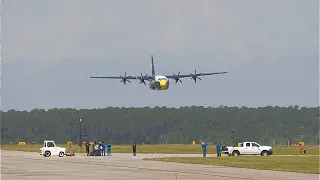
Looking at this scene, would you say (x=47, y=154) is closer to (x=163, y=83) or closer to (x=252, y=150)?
(x=252, y=150)

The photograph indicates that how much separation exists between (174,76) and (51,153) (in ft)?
152

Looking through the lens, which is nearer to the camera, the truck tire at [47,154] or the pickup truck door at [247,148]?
the truck tire at [47,154]

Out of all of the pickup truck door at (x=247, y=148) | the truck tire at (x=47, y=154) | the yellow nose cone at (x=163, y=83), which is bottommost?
the truck tire at (x=47, y=154)

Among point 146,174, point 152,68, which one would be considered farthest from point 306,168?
point 152,68

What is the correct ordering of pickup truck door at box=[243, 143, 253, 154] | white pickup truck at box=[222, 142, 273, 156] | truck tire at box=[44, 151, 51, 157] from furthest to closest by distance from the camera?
pickup truck door at box=[243, 143, 253, 154]
white pickup truck at box=[222, 142, 273, 156]
truck tire at box=[44, 151, 51, 157]

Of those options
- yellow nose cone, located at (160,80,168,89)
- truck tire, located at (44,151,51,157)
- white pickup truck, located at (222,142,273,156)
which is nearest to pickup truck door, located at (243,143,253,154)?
white pickup truck, located at (222,142,273,156)

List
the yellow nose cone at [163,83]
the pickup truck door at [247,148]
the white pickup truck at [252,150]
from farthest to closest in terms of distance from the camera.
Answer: the yellow nose cone at [163,83] < the pickup truck door at [247,148] < the white pickup truck at [252,150]

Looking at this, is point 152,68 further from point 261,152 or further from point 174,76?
point 261,152

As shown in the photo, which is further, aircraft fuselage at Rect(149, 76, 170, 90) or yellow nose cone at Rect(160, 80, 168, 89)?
aircraft fuselage at Rect(149, 76, 170, 90)

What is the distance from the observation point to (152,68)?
132m

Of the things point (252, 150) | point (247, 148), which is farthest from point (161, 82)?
point (252, 150)

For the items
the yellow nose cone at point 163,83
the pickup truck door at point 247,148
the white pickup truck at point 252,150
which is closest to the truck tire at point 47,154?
the white pickup truck at point 252,150

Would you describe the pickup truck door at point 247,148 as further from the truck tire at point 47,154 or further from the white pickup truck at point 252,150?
the truck tire at point 47,154

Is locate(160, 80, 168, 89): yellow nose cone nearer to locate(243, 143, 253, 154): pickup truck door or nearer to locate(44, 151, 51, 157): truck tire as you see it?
locate(243, 143, 253, 154): pickup truck door
